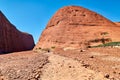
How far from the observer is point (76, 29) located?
51.2 meters

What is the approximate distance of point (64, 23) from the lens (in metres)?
53.4

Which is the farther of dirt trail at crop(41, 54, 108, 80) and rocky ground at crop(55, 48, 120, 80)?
rocky ground at crop(55, 48, 120, 80)

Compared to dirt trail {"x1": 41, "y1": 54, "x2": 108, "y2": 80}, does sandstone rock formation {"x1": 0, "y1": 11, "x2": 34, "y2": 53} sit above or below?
above

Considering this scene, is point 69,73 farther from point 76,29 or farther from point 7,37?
point 7,37

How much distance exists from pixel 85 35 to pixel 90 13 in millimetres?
9948

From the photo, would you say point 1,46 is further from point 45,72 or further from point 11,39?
point 45,72

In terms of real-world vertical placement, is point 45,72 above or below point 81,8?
below

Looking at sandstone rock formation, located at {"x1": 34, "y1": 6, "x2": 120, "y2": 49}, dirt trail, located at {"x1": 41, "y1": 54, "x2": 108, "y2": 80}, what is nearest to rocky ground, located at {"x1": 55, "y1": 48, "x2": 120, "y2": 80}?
dirt trail, located at {"x1": 41, "y1": 54, "x2": 108, "y2": 80}

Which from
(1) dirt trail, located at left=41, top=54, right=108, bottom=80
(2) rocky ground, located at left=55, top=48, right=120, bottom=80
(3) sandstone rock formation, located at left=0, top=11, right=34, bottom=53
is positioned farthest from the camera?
(3) sandstone rock formation, located at left=0, top=11, right=34, bottom=53

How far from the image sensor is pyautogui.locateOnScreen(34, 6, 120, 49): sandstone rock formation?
47.0 metres

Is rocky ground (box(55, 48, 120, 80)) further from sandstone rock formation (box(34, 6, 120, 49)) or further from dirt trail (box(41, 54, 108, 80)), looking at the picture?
sandstone rock formation (box(34, 6, 120, 49))

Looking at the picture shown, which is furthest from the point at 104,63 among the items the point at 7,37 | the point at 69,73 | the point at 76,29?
the point at 7,37

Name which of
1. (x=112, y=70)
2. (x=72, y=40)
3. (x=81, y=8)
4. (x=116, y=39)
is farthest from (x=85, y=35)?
(x=112, y=70)

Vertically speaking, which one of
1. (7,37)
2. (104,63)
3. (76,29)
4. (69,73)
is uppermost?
(7,37)
